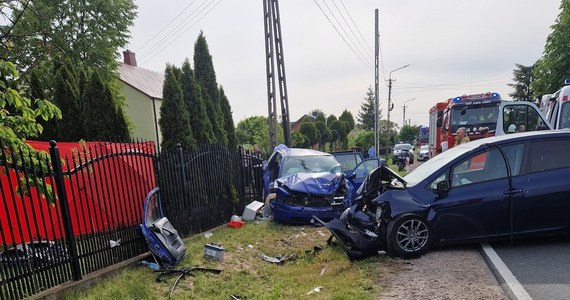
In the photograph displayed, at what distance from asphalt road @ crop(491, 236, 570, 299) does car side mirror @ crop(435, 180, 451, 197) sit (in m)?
0.97

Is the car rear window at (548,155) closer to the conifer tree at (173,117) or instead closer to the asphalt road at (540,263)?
the asphalt road at (540,263)

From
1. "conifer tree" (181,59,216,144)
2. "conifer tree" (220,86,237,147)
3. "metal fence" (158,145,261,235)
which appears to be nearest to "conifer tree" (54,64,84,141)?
"conifer tree" (181,59,216,144)

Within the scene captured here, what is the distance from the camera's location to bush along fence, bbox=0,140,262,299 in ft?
13.8

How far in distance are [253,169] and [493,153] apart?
22.8 ft

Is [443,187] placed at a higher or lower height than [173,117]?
lower

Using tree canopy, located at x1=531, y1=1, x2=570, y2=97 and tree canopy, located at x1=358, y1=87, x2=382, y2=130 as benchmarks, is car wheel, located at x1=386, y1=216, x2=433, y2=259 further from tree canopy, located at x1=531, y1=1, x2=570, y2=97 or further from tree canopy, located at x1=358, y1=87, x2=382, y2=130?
tree canopy, located at x1=358, y1=87, x2=382, y2=130

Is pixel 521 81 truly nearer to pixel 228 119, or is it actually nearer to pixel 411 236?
pixel 228 119

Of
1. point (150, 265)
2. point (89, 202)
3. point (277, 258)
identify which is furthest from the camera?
point (277, 258)

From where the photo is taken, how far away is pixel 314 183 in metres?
8.32

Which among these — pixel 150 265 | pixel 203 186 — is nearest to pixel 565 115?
pixel 203 186

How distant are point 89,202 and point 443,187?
17.3 feet

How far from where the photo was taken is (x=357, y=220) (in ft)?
18.8

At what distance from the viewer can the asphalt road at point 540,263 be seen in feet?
12.0

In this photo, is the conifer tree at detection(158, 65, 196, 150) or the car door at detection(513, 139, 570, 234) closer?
the car door at detection(513, 139, 570, 234)
